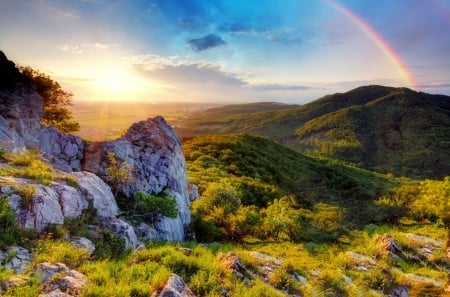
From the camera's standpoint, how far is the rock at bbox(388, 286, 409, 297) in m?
17.1

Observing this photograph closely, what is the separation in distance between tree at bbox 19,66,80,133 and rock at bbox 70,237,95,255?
25.0m

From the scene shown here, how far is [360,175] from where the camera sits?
407ft

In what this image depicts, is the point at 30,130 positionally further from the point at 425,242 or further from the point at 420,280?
the point at 425,242

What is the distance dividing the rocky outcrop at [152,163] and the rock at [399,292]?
14.5 m

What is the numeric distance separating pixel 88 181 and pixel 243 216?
18.9 metres

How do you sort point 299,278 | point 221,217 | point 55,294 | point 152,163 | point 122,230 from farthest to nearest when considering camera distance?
point 221,217 → point 152,163 → point 299,278 → point 122,230 → point 55,294

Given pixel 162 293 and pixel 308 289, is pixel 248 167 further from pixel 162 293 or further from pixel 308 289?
pixel 162 293

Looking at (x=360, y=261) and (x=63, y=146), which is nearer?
(x=360, y=261)

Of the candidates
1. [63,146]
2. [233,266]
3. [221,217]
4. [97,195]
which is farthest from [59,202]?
[221,217]

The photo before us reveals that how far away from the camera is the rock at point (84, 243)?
13.2 metres

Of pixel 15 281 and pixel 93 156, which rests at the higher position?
pixel 93 156

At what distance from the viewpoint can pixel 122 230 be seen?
1603 cm

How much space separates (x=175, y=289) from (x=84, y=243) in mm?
5220

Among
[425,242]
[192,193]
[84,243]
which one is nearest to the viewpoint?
[84,243]
